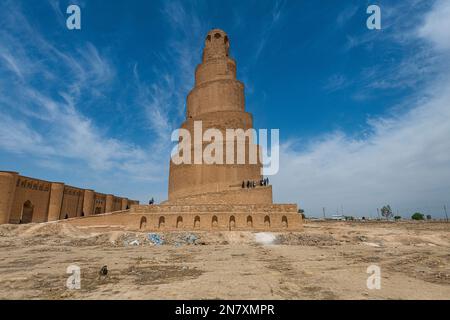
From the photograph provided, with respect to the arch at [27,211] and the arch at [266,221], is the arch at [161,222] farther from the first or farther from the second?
the arch at [27,211]

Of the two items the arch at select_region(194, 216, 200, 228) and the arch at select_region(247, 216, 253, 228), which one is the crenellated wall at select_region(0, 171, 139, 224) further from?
the arch at select_region(247, 216, 253, 228)

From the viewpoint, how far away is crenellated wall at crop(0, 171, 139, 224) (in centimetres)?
2619

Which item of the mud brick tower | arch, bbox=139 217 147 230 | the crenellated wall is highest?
the mud brick tower

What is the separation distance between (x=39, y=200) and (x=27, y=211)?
68.2 inches

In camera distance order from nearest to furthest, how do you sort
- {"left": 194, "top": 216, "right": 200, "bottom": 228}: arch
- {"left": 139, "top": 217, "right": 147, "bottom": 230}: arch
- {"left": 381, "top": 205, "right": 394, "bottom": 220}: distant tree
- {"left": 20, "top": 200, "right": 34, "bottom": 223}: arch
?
{"left": 194, "top": 216, "right": 200, "bottom": 228}: arch
{"left": 139, "top": 217, "right": 147, "bottom": 230}: arch
{"left": 20, "top": 200, "right": 34, "bottom": 223}: arch
{"left": 381, "top": 205, "right": 394, "bottom": 220}: distant tree

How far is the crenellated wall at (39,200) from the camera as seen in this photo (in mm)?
26188

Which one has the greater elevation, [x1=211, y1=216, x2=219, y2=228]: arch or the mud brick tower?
the mud brick tower

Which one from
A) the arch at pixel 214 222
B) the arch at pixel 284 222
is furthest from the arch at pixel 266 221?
the arch at pixel 214 222

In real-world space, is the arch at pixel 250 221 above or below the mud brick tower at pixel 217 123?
below

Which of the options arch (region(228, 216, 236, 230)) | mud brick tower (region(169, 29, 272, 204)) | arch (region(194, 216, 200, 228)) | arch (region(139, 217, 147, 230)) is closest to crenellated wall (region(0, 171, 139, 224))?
mud brick tower (region(169, 29, 272, 204))

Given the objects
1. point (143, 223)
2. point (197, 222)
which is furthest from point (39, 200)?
point (197, 222)
